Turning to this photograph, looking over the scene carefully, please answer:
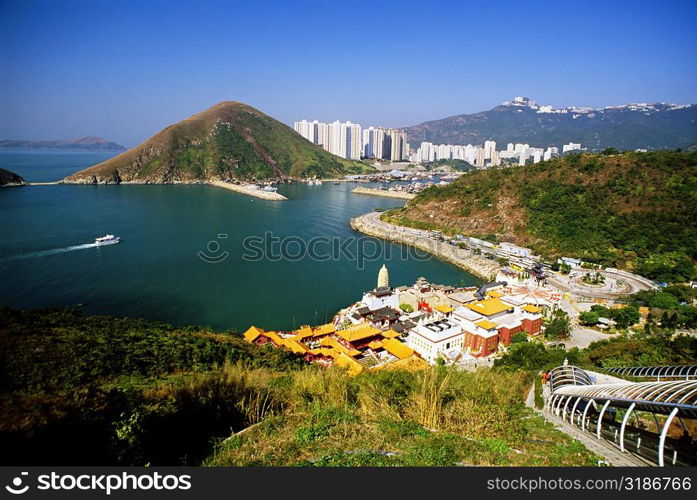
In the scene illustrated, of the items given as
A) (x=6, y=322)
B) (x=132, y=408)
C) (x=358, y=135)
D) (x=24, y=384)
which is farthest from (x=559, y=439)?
(x=358, y=135)

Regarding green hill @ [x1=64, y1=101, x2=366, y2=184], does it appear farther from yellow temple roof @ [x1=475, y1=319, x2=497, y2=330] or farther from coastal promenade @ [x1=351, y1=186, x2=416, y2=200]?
yellow temple roof @ [x1=475, y1=319, x2=497, y2=330]

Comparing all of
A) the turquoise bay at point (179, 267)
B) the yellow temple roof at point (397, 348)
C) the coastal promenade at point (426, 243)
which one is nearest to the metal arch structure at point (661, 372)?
the yellow temple roof at point (397, 348)

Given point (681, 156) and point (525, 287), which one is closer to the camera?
point (525, 287)

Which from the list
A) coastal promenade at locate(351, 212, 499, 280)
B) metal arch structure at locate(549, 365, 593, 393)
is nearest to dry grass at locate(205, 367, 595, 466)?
metal arch structure at locate(549, 365, 593, 393)

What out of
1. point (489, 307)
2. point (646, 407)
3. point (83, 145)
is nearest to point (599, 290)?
point (489, 307)

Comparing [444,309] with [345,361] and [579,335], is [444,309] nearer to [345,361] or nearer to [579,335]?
[579,335]
